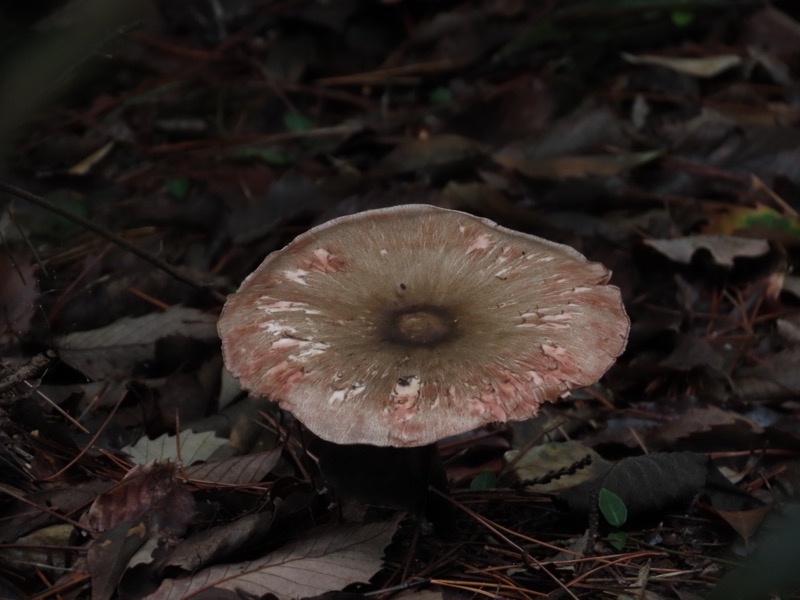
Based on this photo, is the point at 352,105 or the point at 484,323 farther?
the point at 352,105

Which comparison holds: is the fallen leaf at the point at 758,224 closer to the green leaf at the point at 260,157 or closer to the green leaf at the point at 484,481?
the green leaf at the point at 484,481

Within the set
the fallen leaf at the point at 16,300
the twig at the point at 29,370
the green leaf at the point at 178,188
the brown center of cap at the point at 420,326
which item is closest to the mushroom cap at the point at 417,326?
the brown center of cap at the point at 420,326

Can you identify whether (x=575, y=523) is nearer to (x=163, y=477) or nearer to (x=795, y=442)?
(x=795, y=442)

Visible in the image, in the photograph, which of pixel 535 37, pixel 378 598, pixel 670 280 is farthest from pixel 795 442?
pixel 535 37

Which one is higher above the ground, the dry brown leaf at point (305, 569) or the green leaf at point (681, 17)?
the green leaf at point (681, 17)

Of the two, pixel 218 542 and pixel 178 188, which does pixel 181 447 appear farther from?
pixel 178 188

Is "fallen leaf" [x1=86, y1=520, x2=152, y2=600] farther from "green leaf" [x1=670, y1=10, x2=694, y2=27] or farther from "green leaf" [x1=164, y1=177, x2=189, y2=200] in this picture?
"green leaf" [x1=670, y1=10, x2=694, y2=27]

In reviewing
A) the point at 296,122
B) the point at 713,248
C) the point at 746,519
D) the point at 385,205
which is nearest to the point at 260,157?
the point at 296,122
